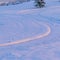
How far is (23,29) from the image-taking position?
7.58 meters

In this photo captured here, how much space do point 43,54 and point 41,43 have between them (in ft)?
2.67

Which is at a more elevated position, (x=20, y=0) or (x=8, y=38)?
(x=8, y=38)

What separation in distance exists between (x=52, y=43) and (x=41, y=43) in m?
0.31

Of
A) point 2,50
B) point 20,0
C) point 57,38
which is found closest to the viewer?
point 2,50

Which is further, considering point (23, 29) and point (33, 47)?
point (23, 29)

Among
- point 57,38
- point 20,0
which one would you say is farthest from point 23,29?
point 20,0

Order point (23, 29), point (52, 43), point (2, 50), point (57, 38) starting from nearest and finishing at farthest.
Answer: point (2, 50), point (52, 43), point (57, 38), point (23, 29)

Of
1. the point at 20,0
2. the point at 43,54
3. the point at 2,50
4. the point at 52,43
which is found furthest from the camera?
the point at 20,0

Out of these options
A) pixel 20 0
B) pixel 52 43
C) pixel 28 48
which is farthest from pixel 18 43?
pixel 20 0

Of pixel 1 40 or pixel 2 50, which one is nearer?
pixel 2 50

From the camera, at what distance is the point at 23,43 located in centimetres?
582

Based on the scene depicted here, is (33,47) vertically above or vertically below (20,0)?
above

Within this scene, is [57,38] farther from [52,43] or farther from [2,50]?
[2,50]

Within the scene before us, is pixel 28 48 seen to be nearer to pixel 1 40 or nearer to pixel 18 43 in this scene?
pixel 18 43
